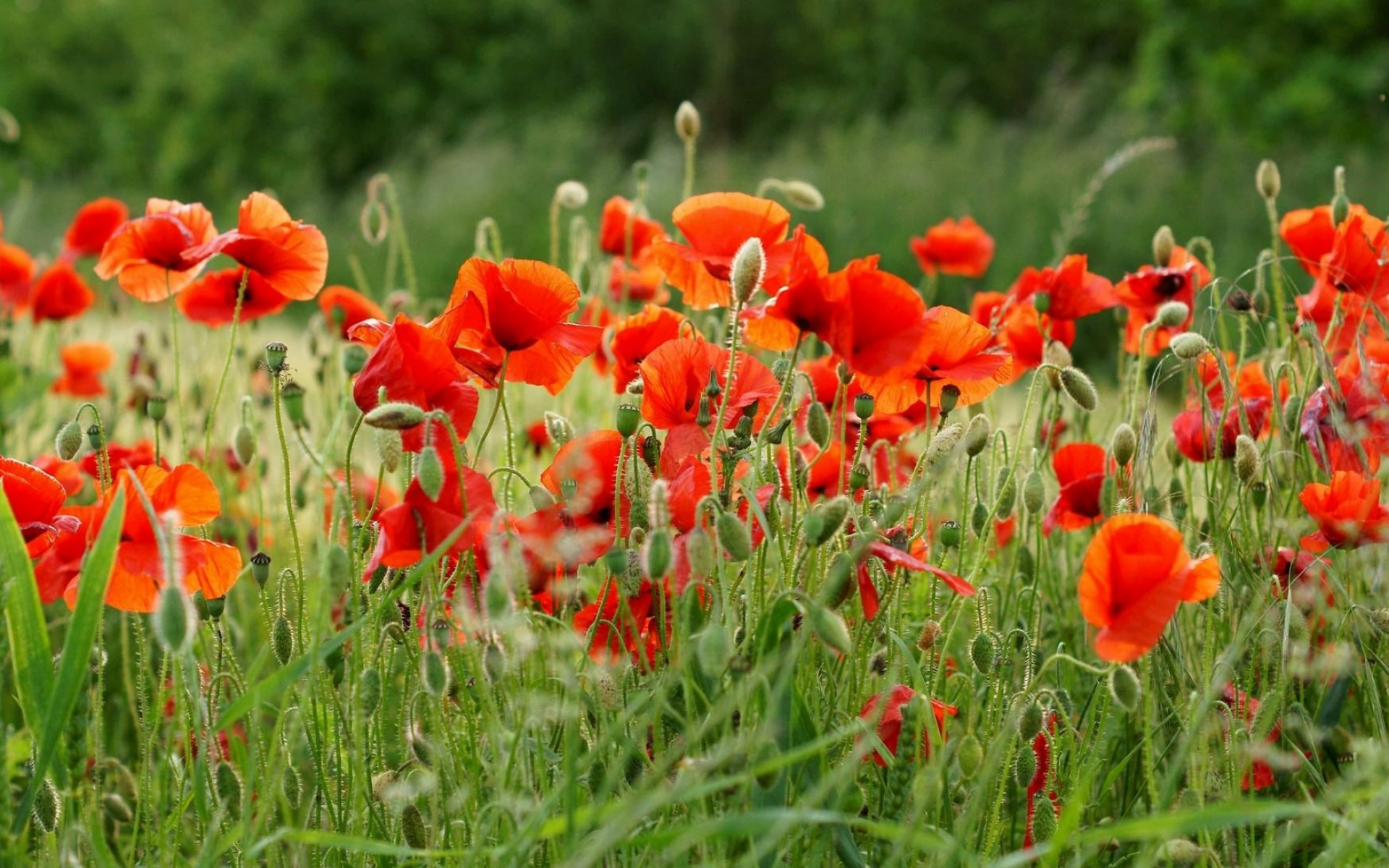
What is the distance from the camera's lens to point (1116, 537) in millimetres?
1116

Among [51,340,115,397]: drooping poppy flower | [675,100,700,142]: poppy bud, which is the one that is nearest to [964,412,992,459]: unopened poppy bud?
[675,100,700,142]: poppy bud

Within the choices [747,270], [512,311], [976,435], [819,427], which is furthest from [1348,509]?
[512,311]

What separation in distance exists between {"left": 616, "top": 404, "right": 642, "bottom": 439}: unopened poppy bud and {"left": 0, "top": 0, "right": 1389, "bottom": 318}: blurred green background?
5.84 m

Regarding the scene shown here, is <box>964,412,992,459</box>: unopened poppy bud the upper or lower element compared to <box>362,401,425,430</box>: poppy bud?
lower

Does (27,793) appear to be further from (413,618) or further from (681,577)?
(681,577)

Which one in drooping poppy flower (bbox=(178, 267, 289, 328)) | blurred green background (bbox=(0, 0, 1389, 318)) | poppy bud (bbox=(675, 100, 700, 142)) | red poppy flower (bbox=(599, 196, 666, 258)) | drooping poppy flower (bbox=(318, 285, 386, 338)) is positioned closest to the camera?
drooping poppy flower (bbox=(178, 267, 289, 328))

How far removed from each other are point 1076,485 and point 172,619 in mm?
1020

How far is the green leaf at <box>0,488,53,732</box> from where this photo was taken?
1.19m

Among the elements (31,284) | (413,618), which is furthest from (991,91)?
(413,618)

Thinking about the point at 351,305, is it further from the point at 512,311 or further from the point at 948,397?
the point at 948,397

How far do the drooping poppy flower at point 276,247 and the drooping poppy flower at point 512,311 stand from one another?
11.5 inches

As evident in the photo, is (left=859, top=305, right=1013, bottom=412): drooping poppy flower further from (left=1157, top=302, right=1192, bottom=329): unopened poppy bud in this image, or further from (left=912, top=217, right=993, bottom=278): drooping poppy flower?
(left=912, top=217, right=993, bottom=278): drooping poppy flower

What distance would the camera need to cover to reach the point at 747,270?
3.99 ft

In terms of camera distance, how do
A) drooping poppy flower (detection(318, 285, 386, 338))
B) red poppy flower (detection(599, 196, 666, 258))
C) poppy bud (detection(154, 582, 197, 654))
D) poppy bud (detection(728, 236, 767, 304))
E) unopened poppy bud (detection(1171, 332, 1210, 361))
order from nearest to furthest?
poppy bud (detection(154, 582, 197, 654)), poppy bud (detection(728, 236, 767, 304)), unopened poppy bud (detection(1171, 332, 1210, 361)), drooping poppy flower (detection(318, 285, 386, 338)), red poppy flower (detection(599, 196, 666, 258))
